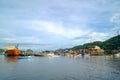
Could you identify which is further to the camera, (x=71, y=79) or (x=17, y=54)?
(x=17, y=54)

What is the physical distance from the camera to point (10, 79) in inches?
1524

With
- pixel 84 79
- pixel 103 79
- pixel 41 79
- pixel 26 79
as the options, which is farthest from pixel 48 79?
pixel 103 79

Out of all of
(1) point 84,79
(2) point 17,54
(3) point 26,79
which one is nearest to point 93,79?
(1) point 84,79

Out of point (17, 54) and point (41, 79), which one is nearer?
point (41, 79)

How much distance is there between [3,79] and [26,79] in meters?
5.14

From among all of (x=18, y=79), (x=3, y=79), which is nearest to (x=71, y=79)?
(x=18, y=79)

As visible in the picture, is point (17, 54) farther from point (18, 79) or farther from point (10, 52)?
point (18, 79)

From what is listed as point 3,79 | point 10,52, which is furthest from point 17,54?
point 3,79

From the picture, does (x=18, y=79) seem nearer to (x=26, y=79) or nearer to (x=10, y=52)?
(x=26, y=79)

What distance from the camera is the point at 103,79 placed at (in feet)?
127

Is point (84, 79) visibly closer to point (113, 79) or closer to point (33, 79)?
point (113, 79)

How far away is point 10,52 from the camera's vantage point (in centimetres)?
18138

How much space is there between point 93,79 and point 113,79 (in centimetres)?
437

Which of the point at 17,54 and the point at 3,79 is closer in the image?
the point at 3,79
